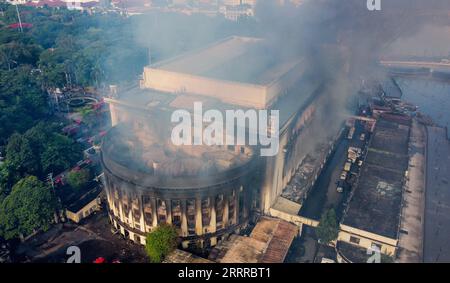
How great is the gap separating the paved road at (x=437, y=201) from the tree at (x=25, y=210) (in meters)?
38.3

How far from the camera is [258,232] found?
36156 millimetres

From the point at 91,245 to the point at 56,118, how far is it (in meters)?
38.3

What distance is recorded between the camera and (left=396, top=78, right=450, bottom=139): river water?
7204cm

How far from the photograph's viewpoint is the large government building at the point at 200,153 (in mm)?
34094

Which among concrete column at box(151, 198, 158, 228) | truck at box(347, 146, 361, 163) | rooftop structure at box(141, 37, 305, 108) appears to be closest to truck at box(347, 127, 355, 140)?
truck at box(347, 146, 361, 163)

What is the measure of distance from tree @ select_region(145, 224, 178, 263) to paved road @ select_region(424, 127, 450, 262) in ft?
81.6

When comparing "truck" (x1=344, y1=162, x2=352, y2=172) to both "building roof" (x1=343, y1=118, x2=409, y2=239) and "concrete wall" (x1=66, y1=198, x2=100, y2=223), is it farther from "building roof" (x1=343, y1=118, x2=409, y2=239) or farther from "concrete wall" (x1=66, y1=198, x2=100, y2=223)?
"concrete wall" (x1=66, y1=198, x2=100, y2=223)

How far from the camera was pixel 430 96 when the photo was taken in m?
82.6

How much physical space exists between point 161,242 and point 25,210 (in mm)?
14511

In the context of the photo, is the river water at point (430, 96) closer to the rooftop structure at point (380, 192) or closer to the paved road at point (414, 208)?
the paved road at point (414, 208)

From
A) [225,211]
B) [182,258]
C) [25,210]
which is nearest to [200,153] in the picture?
[225,211]

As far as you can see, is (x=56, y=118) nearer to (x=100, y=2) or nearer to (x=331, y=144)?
(x=331, y=144)

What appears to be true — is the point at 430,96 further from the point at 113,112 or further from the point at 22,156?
the point at 22,156

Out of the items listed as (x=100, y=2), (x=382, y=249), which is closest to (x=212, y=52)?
(x=382, y=249)
